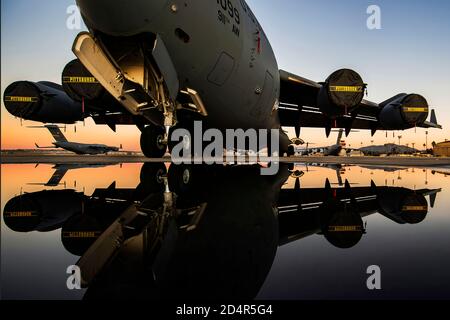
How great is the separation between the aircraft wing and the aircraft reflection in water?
23.4 ft

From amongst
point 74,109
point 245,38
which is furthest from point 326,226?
point 74,109

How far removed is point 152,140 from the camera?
27.6 ft

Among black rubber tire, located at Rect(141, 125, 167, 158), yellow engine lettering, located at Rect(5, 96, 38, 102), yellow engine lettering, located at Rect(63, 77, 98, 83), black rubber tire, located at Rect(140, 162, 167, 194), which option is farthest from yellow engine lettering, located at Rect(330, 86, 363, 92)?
yellow engine lettering, located at Rect(5, 96, 38, 102)

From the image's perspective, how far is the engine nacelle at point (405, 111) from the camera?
9883mm

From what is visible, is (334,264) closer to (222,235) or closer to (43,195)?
(222,235)

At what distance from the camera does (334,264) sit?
151 centimetres

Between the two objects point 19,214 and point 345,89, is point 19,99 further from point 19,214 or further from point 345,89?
point 345,89

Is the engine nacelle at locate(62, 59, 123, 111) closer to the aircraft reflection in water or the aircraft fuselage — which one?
the aircraft fuselage

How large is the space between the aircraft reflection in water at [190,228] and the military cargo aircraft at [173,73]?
181cm

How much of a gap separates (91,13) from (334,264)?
384 cm

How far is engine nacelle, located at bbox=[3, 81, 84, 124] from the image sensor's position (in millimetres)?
8531

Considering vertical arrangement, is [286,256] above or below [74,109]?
below
